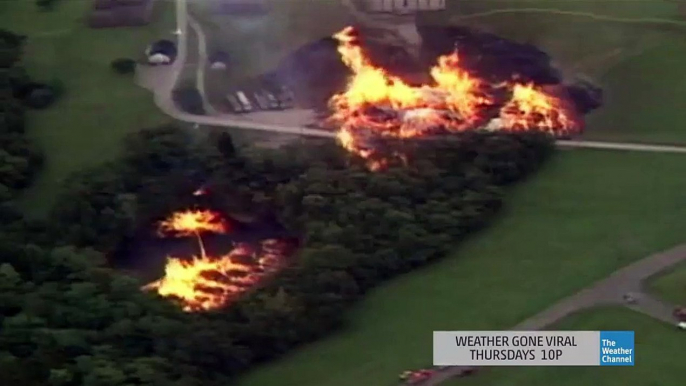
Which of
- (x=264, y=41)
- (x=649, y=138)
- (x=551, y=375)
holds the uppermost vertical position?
(x=264, y=41)

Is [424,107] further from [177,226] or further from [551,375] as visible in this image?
[551,375]

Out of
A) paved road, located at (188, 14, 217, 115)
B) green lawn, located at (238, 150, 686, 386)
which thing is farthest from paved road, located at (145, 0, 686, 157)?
green lawn, located at (238, 150, 686, 386)

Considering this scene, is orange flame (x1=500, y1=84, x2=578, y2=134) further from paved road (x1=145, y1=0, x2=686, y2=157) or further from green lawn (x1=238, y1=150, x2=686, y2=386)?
green lawn (x1=238, y1=150, x2=686, y2=386)

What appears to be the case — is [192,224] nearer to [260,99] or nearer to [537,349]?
[260,99]

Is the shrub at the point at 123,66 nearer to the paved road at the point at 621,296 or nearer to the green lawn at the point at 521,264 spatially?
the green lawn at the point at 521,264

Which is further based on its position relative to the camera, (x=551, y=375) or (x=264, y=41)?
(x=264, y=41)

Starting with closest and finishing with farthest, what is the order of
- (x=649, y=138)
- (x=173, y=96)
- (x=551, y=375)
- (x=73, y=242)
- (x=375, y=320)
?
(x=551, y=375)
(x=375, y=320)
(x=73, y=242)
(x=649, y=138)
(x=173, y=96)

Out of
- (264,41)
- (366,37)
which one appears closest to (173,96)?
(264,41)
